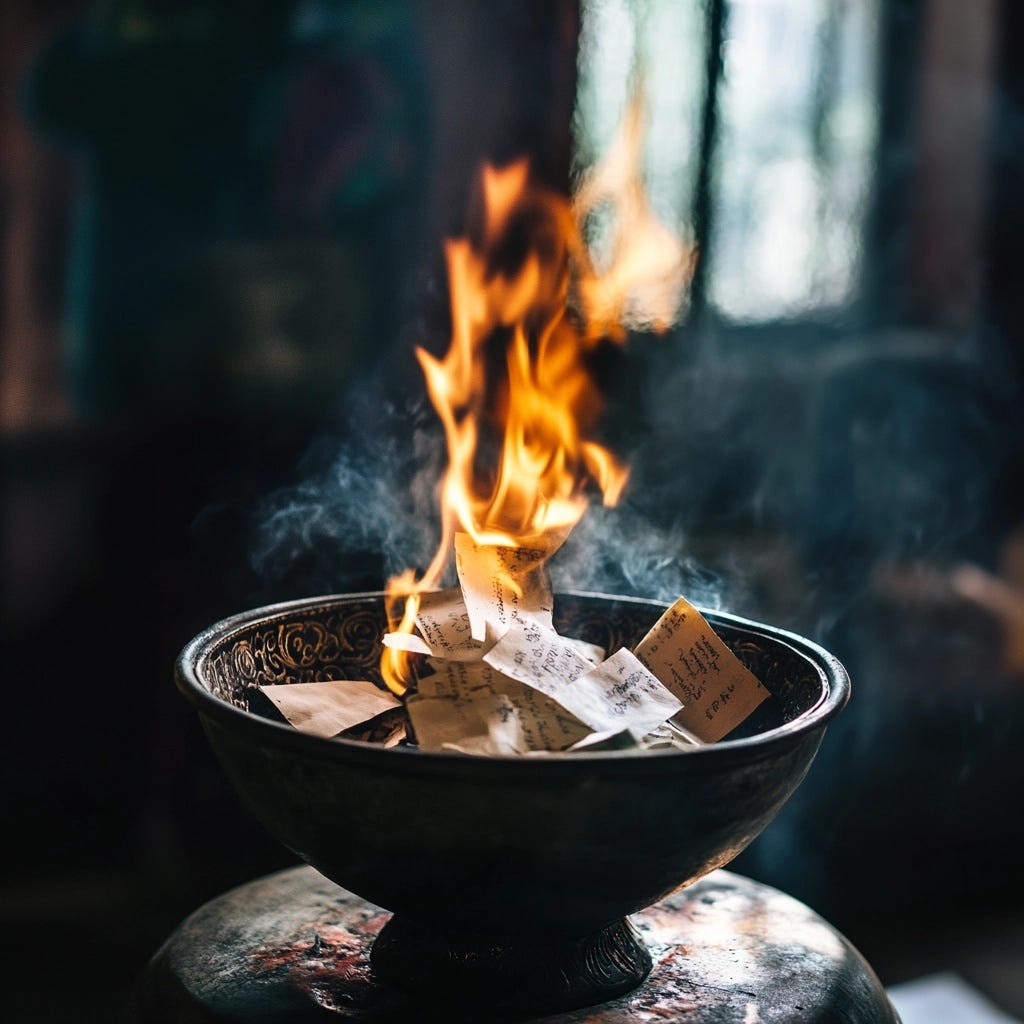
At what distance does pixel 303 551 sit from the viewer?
2.94 meters

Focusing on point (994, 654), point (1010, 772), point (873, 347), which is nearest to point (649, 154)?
point (873, 347)

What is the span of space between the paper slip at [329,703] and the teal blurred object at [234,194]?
68.5 inches

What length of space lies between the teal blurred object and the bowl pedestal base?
6.04ft

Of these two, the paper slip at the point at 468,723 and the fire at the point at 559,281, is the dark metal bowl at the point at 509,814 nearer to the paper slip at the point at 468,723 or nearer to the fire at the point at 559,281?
the paper slip at the point at 468,723

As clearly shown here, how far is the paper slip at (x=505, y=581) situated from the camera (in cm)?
136

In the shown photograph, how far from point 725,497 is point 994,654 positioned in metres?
1.03

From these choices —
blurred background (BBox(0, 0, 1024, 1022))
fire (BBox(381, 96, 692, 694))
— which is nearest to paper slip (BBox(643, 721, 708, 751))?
blurred background (BBox(0, 0, 1024, 1022))

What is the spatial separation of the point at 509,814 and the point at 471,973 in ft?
1.10

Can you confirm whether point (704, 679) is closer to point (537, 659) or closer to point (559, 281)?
point (537, 659)

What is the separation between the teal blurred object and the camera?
2.78 m

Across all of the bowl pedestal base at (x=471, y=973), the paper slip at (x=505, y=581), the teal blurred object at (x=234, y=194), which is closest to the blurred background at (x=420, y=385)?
the teal blurred object at (x=234, y=194)

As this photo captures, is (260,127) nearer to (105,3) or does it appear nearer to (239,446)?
(105,3)

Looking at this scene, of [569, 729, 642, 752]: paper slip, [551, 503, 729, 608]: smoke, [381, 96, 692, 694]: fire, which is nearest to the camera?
[569, 729, 642, 752]: paper slip

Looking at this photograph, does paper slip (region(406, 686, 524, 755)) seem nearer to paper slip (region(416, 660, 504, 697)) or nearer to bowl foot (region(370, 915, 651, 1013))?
paper slip (region(416, 660, 504, 697))
